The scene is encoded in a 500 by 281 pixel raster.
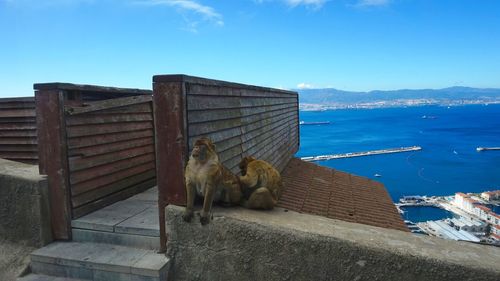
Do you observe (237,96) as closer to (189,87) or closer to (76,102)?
(189,87)

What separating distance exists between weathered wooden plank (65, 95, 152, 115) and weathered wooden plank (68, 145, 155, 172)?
0.71 metres

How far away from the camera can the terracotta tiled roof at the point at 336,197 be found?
243 inches

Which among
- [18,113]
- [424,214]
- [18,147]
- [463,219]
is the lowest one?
[424,214]

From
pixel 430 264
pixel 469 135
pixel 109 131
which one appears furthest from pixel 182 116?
pixel 469 135

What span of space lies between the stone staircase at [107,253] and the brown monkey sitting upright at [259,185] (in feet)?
3.99

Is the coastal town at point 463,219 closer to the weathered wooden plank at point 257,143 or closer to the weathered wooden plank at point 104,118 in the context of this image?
the weathered wooden plank at point 257,143

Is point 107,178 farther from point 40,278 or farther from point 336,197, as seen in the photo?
point 336,197

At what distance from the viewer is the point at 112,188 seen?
5680 mm

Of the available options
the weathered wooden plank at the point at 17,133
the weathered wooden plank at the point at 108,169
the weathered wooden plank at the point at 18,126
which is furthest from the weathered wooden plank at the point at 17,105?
the weathered wooden plank at the point at 108,169

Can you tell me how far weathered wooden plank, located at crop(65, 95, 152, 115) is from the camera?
15.3 ft

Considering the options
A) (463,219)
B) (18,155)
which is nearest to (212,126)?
(18,155)

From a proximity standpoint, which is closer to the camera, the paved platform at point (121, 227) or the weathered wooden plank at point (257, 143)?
the paved platform at point (121, 227)

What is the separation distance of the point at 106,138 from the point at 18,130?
6.94 ft

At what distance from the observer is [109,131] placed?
5.65m
